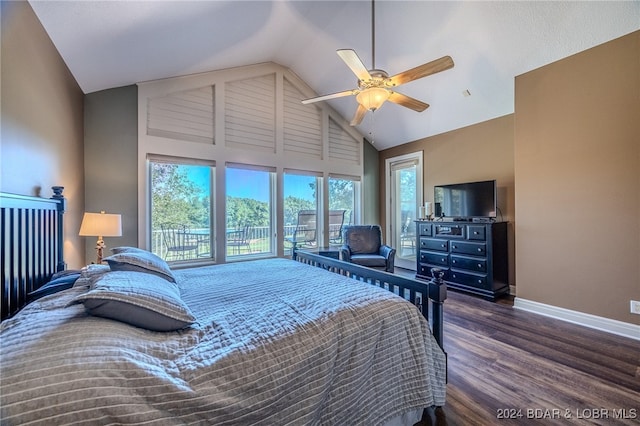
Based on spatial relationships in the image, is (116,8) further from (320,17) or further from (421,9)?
(421,9)

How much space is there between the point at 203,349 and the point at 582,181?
383 centimetres

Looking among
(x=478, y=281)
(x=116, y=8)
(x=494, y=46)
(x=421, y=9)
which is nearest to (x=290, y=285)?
(x=116, y=8)

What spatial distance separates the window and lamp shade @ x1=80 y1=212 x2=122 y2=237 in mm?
2533

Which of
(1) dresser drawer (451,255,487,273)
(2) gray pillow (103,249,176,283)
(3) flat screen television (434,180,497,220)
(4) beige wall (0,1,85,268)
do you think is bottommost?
(1) dresser drawer (451,255,487,273)

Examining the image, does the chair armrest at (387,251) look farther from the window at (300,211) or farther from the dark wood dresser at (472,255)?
the window at (300,211)

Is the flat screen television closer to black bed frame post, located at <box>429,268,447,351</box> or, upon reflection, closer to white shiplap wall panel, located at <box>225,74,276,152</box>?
black bed frame post, located at <box>429,268,447,351</box>

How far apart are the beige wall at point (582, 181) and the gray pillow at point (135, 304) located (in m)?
3.75

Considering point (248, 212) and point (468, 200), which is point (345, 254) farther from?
point (468, 200)

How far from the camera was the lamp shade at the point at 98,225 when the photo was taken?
2494 millimetres

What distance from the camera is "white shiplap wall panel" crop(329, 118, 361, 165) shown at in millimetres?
5293

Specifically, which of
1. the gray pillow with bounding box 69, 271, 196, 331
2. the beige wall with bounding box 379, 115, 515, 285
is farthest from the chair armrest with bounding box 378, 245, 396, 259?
the gray pillow with bounding box 69, 271, 196, 331

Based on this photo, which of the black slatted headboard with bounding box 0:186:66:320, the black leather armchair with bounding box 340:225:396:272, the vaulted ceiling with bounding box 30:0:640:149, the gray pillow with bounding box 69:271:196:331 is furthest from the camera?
the black leather armchair with bounding box 340:225:396:272

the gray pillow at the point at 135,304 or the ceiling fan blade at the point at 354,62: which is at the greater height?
the ceiling fan blade at the point at 354,62

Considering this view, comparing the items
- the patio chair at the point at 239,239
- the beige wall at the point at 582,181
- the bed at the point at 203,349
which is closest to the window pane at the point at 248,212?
the patio chair at the point at 239,239
